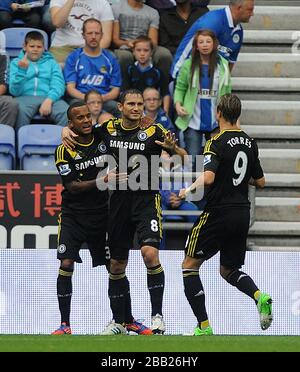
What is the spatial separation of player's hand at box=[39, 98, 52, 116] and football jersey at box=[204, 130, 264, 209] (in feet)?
11.9

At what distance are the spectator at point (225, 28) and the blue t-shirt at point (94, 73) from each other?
26.0 inches

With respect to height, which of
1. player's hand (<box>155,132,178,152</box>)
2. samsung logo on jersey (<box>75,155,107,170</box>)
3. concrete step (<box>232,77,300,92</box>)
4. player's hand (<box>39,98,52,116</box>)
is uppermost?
concrete step (<box>232,77,300,92</box>)

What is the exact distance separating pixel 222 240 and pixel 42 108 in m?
3.86

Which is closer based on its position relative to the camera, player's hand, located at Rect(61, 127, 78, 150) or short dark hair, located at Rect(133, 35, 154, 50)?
player's hand, located at Rect(61, 127, 78, 150)

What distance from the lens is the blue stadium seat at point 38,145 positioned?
→ 14.7m

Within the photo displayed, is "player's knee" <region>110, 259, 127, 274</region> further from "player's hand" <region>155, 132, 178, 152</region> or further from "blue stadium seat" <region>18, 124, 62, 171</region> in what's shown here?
"blue stadium seat" <region>18, 124, 62, 171</region>

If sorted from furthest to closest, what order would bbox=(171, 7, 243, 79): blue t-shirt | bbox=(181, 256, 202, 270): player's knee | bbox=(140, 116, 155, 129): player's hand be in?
bbox=(171, 7, 243, 79): blue t-shirt
bbox=(140, 116, 155, 129): player's hand
bbox=(181, 256, 202, 270): player's knee

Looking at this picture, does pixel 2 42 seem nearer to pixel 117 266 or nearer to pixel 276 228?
pixel 276 228

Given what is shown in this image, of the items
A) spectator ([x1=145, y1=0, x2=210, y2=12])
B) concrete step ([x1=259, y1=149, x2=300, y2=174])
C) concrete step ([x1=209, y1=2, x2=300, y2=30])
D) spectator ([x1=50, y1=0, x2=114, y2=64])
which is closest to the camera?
concrete step ([x1=259, y1=149, x2=300, y2=174])

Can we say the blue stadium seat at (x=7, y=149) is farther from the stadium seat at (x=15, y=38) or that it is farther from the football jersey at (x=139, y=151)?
the football jersey at (x=139, y=151)

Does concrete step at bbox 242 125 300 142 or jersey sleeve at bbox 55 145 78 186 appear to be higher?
concrete step at bbox 242 125 300 142

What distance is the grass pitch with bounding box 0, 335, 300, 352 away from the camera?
33.8 feet

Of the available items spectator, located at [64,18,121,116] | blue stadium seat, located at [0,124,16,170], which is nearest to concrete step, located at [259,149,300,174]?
spectator, located at [64,18,121,116]

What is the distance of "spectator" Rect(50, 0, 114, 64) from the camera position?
1592 cm
